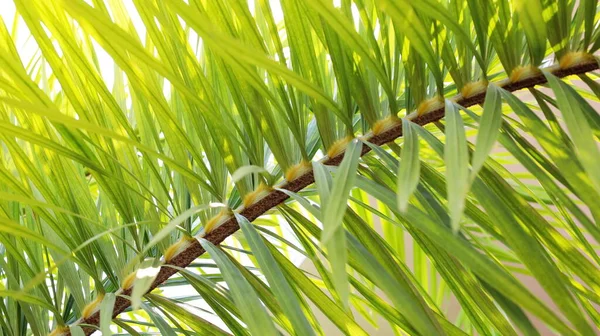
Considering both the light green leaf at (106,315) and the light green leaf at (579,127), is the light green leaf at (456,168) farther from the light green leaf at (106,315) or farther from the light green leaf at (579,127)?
the light green leaf at (106,315)

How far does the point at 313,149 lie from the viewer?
0.45 m

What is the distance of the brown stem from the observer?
371 millimetres

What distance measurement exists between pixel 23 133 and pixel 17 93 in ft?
0.09

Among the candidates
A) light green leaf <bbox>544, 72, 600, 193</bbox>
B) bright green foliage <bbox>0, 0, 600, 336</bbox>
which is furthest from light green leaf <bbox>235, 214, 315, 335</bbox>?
light green leaf <bbox>544, 72, 600, 193</bbox>

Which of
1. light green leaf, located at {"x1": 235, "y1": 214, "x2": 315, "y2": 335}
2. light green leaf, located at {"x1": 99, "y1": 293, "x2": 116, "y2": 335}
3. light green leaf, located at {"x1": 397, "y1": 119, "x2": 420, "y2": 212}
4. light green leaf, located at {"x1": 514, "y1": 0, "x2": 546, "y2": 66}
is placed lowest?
light green leaf, located at {"x1": 99, "y1": 293, "x2": 116, "y2": 335}

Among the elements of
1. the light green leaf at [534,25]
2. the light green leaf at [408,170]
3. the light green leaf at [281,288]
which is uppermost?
the light green leaf at [534,25]

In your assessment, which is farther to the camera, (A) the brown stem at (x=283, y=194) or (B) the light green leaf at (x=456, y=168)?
(A) the brown stem at (x=283, y=194)

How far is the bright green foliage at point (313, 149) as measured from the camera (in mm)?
265

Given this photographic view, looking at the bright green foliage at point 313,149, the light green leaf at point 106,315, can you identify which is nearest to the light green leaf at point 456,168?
the bright green foliage at point 313,149

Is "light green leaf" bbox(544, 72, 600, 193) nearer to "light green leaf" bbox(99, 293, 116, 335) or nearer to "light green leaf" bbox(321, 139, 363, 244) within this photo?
"light green leaf" bbox(321, 139, 363, 244)

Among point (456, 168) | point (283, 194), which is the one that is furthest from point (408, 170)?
point (283, 194)

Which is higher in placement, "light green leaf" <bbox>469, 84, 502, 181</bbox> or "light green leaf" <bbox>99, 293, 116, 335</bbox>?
"light green leaf" <bbox>469, 84, 502, 181</bbox>

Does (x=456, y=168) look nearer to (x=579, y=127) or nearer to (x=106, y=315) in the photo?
(x=579, y=127)

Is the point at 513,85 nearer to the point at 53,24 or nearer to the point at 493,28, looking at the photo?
the point at 493,28
